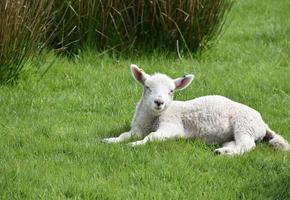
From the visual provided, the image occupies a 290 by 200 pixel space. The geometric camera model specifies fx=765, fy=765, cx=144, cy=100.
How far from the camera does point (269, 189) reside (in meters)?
4.80

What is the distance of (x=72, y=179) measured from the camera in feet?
15.9

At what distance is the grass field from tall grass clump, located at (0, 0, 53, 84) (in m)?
0.14

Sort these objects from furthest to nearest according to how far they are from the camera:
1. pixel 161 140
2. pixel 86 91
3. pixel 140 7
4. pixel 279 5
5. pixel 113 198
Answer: pixel 279 5 < pixel 140 7 < pixel 86 91 < pixel 161 140 < pixel 113 198

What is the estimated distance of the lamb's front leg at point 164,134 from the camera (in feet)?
18.0

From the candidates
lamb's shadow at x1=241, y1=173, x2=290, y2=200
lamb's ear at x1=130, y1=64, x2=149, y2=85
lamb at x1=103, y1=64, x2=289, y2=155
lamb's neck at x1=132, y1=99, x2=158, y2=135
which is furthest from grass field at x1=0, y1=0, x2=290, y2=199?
lamb's ear at x1=130, y1=64, x2=149, y2=85

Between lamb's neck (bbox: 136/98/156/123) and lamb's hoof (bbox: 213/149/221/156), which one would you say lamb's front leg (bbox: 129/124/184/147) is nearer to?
lamb's neck (bbox: 136/98/156/123)

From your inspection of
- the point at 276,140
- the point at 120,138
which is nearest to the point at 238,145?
the point at 276,140

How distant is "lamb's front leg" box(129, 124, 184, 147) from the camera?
5.48 m

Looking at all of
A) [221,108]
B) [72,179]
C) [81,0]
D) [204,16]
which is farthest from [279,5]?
[72,179]

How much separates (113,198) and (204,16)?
4433 mm

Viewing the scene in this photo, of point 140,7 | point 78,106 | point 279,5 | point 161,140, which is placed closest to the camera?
point 161,140

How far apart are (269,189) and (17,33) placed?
3350 millimetres

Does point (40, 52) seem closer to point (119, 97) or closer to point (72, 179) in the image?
point (119, 97)

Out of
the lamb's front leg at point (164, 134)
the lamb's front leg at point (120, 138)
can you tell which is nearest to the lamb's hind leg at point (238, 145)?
the lamb's front leg at point (164, 134)
